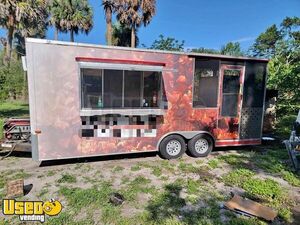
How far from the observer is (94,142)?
5.21 m

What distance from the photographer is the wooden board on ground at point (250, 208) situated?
3341 mm

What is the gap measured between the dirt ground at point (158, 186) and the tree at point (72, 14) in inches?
625

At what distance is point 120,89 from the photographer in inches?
201

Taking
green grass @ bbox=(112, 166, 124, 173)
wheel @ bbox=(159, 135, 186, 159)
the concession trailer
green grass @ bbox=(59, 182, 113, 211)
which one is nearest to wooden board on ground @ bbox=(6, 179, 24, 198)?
green grass @ bbox=(59, 182, 113, 211)

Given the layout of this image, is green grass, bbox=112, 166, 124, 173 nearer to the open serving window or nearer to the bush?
the open serving window

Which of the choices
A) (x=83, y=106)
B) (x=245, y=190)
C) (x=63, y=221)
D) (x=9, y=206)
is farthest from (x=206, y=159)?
(x=9, y=206)

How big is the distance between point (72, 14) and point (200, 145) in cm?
1768

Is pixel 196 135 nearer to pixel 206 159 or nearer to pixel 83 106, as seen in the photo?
pixel 206 159

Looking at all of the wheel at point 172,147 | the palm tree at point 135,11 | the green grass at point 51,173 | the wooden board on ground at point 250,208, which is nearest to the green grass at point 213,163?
the wheel at point 172,147

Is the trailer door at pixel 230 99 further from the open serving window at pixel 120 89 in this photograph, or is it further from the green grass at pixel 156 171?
the green grass at pixel 156 171

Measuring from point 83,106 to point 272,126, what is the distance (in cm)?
812

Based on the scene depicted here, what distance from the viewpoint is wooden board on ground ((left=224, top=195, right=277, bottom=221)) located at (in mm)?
3341

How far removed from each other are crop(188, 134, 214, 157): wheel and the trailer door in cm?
46

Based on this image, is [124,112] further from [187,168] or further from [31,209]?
[31,209]
